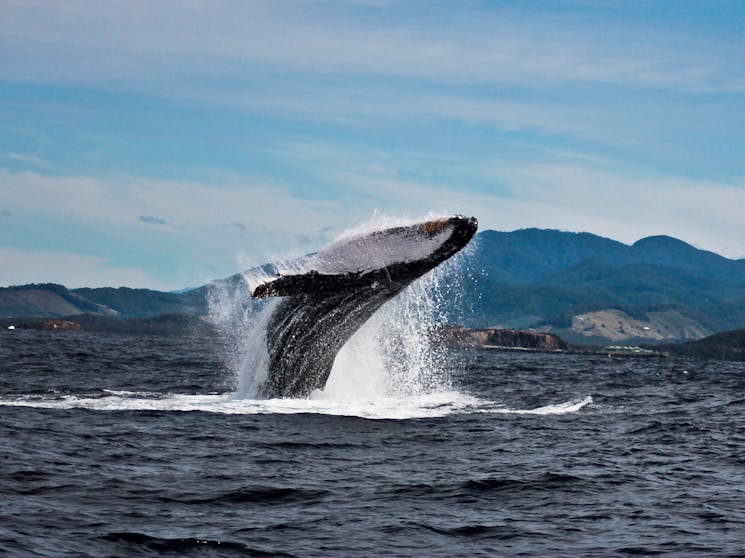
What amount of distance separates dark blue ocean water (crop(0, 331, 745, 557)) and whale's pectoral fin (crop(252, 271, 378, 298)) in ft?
6.84

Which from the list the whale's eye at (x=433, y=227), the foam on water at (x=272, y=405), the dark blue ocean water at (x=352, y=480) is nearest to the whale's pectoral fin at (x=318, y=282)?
the whale's eye at (x=433, y=227)

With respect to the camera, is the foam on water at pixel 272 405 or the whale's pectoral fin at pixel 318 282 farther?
the foam on water at pixel 272 405

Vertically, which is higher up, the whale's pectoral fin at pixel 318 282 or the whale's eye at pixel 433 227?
the whale's eye at pixel 433 227

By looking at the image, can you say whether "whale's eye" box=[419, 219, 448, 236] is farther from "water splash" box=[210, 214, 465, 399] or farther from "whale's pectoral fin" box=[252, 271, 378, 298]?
"whale's pectoral fin" box=[252, 271, 378, 298]

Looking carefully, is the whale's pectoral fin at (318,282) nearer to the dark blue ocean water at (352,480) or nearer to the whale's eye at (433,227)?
the whale's eye at (433,227)

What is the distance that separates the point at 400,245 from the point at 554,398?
12141 millimetres

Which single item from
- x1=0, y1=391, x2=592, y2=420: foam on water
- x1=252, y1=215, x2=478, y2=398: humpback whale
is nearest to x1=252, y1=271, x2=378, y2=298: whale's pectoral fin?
x1=252, y1=215, x2=478, y2=398: humpback whale

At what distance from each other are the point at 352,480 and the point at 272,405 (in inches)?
249

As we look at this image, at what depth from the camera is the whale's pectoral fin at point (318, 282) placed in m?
15.6

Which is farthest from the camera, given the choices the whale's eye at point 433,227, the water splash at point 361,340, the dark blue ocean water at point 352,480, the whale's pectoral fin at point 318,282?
the water splash at point 361,340

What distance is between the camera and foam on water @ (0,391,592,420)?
18.0 m

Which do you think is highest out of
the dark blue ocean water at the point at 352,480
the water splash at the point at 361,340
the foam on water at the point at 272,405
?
the water splash at the point at 361,340

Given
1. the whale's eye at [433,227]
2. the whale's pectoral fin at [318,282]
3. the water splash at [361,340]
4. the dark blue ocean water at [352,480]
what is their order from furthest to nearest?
the water splash at [361,340]
the whale's pectoral fin at [318,282]
the whale's eye at [433,227]
the dark blue ocean water at [352,480]

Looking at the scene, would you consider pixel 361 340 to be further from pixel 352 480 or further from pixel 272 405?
pixel 352 480
